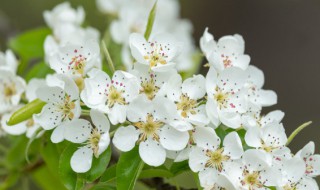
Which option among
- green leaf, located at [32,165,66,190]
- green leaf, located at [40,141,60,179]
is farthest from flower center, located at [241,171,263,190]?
green leaf, located at [32,165,66,190]

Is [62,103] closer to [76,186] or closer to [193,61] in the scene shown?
[76,186]

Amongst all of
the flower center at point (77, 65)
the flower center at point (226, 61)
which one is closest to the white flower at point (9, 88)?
the flower center at point (77, 65)

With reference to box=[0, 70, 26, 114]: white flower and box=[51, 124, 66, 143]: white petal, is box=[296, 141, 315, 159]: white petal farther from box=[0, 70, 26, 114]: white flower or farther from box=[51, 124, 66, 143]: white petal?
box=[0, 70, 26, 114]: white flower

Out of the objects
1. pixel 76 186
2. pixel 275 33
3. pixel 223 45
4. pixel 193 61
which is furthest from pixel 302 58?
pixel 76 186

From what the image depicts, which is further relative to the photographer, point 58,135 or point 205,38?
Answer: point 205,38

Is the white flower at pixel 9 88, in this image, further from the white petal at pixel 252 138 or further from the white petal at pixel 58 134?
the white petal at pixel 252 138

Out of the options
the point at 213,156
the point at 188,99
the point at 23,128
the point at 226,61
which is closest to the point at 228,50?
the point at 226,61
